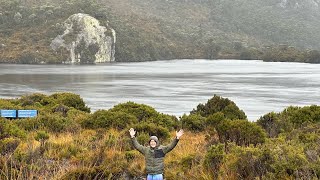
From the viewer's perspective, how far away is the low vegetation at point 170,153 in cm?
697

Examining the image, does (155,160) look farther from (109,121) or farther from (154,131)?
(109,121)

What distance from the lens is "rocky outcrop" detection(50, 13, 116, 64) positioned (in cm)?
15125

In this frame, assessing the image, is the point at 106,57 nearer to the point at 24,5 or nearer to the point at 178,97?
the point at 24,5

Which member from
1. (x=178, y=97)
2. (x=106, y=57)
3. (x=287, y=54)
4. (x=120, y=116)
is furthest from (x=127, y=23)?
(x=120, y=116)

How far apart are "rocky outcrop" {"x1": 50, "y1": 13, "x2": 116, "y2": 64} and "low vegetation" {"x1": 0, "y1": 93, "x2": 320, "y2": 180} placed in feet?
448

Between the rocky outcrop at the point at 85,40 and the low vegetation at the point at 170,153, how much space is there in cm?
13662

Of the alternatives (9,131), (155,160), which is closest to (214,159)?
(155,160)

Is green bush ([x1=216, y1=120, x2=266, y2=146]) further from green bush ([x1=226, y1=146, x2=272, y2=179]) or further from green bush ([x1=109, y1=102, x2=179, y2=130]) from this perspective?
green bush ([x1=109, y1=102, x2=179, y2=130])

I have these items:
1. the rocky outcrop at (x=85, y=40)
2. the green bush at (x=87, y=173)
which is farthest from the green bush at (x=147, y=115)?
the rocky outcrop at (x=85, y=40)

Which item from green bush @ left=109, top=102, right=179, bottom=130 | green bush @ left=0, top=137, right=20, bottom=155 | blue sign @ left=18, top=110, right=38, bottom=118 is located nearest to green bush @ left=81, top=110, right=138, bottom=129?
green bush @ left=109, top=102, right=179, bottom=130

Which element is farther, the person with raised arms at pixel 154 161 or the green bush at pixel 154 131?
the green bush at pixel 154 131

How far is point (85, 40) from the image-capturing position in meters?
157

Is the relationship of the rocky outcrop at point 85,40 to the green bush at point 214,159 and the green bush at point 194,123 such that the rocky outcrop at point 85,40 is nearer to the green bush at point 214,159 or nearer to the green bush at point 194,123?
the green bush at point 194,123

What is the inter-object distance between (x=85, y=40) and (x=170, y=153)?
15043cm
